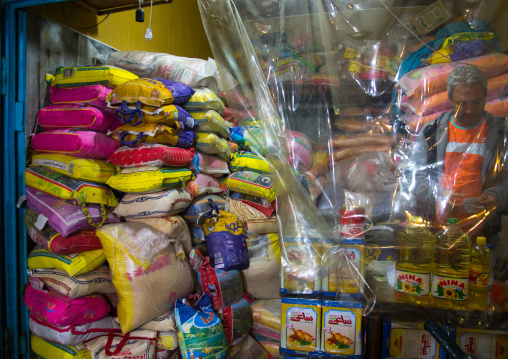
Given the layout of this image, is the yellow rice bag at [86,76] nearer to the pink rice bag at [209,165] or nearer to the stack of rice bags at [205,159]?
the stack of rice bags at [205,159]

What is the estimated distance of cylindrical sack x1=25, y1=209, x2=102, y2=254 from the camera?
176 cm

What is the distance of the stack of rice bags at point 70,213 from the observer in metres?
1.76

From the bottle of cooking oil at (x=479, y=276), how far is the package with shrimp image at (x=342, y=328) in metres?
0.39

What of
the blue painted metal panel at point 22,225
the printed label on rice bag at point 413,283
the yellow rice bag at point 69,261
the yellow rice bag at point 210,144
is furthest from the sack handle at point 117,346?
the printed label on rice bag at point 413,283

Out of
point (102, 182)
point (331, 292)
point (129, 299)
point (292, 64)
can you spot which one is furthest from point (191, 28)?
point (331, 292)

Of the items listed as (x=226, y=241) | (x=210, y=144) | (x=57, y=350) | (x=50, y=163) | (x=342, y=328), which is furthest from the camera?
(x=210, y=144)

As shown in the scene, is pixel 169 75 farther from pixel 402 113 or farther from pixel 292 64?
pixel 402 113

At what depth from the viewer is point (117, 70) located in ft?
6.91

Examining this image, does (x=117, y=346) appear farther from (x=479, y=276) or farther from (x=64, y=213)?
(x=479, y=276)

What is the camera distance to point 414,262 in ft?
4.47

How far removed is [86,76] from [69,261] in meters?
1.01

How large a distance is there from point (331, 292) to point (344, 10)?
1109 millimetres

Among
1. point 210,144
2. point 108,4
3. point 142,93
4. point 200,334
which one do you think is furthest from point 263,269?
point 108,4

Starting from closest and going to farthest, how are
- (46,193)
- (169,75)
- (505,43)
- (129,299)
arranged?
(505,43), (129,299), (46,193), (169,75)
